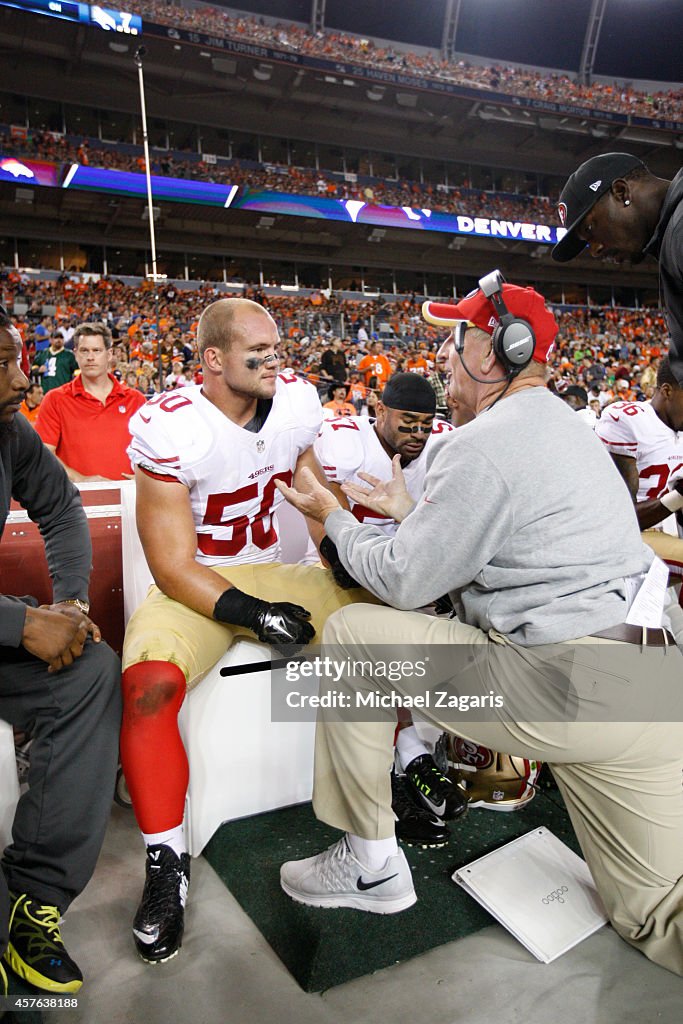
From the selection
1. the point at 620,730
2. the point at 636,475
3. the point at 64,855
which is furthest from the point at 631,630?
the point at 636,475

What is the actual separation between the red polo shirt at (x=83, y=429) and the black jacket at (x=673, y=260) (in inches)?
115

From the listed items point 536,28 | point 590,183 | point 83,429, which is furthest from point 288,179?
point 590,183

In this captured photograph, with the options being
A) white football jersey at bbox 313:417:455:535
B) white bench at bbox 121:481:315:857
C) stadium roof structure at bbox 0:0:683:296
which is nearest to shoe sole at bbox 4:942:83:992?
white bench at bbox 121:481:315:857

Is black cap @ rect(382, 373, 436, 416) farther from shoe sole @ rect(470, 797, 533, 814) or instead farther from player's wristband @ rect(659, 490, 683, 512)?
shoe sole @ rect(470, 797, 533, 814)

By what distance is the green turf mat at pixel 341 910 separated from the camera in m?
1.70

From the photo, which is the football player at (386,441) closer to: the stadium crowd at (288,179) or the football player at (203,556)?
the football player at (203,556)

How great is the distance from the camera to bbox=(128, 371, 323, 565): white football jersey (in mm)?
2258

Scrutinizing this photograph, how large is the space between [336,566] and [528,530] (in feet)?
2.71

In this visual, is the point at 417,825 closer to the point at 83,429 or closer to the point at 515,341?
the point at 515,341

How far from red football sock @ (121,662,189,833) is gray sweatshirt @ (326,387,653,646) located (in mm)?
703

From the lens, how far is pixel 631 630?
1602 millimetres

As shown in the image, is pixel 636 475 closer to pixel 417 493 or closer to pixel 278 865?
pixel 417 493

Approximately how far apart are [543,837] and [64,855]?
127 cm

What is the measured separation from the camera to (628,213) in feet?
7.28
